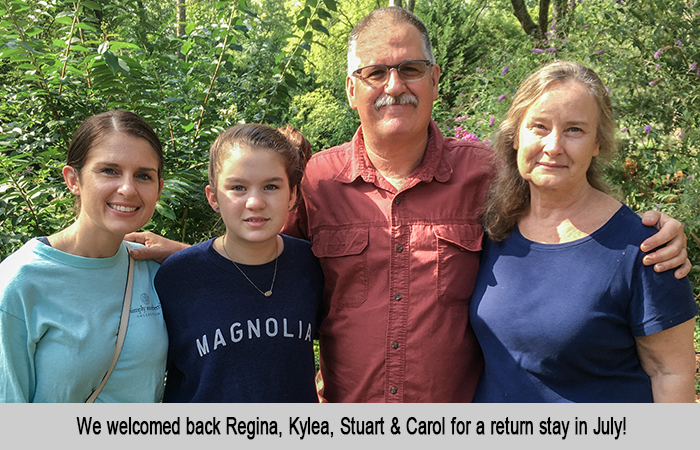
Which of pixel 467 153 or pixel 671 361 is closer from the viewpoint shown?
pixel 671 361

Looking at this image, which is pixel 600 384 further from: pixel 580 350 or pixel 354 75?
pixel 354 75

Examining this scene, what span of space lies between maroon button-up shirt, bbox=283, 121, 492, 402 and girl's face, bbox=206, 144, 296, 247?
387mm

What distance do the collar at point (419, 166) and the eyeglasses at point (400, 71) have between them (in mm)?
279

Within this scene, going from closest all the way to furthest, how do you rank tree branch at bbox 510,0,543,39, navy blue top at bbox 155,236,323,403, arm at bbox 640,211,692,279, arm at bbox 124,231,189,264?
arm at bbox 640,211,692,279 < navy blue top at bbox 155,236,323,403 < arm at bbox 124,231,189,264 < tree branch at bbox 510,0,543,39

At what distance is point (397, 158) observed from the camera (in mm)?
2635

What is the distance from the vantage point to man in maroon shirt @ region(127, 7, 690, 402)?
239 cm

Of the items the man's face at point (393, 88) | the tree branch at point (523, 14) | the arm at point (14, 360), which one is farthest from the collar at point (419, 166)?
the tree branch at point (523, 14)

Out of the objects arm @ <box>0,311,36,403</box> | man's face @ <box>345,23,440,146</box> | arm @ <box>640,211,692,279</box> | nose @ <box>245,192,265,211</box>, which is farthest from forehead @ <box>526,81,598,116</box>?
arm @ <box>0,311,36,403</box>

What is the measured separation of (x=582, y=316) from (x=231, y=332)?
131cm

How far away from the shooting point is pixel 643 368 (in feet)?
6.93

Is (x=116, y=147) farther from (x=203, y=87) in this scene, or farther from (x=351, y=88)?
(x=203, y=87)

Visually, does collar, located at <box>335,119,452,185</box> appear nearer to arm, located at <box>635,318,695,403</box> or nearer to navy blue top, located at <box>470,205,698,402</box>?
navy blue top, located at <box>470,205,698,402</box>

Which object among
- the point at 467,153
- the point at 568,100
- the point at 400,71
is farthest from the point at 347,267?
the point at 568,100
